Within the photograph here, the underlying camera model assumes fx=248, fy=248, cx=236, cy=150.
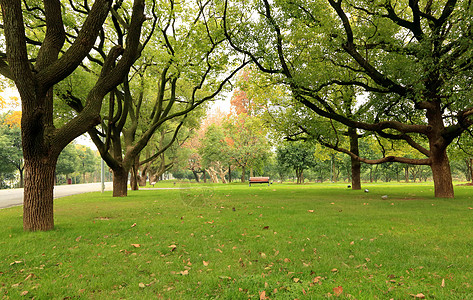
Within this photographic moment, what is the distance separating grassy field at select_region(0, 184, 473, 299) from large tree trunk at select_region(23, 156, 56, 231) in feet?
1.32

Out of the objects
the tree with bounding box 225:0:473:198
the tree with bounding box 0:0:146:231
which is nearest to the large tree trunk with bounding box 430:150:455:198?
the tree with bounding box 225:0:473:198

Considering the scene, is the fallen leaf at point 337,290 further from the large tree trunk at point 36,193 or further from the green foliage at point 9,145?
the green foliage at point 9,145

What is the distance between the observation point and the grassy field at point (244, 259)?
133 inches

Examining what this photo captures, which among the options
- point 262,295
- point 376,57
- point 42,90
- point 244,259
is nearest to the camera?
point 262,295

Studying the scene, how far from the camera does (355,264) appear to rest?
13.9 ft

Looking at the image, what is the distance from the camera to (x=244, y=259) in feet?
15.0

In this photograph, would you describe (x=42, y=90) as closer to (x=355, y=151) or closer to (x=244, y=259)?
(x=244, y=259)

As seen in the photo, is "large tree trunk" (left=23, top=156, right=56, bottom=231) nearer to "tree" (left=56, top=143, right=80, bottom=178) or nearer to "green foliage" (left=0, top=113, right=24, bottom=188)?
"green foliage" (left=0, top=113, right=24, bottom=188)

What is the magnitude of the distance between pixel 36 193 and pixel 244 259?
19.3ft

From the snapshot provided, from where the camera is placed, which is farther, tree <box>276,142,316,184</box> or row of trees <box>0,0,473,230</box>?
tree <box>276,142,316,184</box>

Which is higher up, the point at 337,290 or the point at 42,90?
the point at 42,90

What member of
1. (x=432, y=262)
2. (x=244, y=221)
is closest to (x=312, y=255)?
(x=432, y=262)

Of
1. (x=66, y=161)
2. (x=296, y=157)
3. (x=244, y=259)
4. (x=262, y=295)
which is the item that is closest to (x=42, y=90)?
(x=244, y=259)

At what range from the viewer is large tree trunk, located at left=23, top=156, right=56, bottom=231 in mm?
6555
